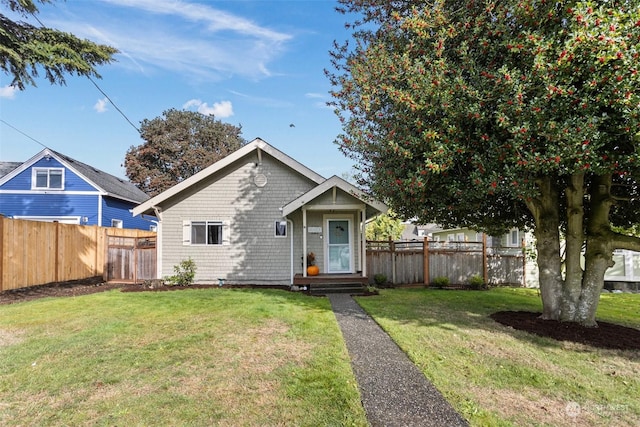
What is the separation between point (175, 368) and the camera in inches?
171

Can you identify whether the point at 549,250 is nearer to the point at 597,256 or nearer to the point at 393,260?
the point at 597,256

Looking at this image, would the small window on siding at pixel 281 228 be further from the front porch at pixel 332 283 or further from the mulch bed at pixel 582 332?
the mulch bed at pixel 582 332

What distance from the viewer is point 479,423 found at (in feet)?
10.0

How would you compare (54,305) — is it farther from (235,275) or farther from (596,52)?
(596,52)

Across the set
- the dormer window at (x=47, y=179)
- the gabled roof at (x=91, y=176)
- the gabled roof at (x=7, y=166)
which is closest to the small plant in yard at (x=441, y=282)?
the gabled roof at (x=91, y=176)

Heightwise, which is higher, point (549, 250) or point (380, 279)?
point (549, 250)

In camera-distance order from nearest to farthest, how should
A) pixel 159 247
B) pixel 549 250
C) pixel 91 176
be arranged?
pixel 549 250
pixel 159 247
pixel 91 176

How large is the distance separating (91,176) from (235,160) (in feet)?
40.9

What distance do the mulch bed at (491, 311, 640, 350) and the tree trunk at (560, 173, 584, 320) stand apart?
0.32m

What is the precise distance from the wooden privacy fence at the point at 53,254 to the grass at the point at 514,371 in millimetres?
10569

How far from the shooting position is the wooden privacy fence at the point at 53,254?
10094mm

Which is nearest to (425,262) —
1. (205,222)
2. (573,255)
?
(573,255)

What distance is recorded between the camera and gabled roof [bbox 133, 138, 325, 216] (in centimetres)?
1240

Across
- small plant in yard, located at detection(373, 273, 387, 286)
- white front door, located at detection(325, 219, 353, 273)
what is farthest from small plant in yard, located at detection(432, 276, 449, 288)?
white front door, located at detection(325, 219, 353, 273)
